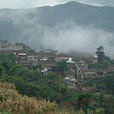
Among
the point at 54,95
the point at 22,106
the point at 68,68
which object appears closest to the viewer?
the point at 22,106

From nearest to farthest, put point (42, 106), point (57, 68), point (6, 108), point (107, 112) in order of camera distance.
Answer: point (6, 108) → point (42, 106) → point (107, 112) → point (57, 68)

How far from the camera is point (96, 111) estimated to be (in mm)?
22125

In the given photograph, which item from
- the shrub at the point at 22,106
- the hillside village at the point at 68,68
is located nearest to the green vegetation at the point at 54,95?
the shrub at the point at 22,106

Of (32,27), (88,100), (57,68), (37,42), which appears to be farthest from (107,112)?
(32,27)

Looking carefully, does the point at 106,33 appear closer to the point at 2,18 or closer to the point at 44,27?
the point at 44,27

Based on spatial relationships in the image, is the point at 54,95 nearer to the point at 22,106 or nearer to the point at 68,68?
the point at 22,106

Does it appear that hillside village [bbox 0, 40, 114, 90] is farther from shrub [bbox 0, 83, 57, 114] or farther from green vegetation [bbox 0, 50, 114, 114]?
shrub [bbox 0, 83, 57, 114]

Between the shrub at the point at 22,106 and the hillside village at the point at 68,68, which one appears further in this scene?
the hillside village at the point at 68,68

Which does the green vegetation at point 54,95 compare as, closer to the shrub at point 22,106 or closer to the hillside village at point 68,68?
the shrub at point 22,106

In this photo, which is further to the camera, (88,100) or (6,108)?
(88,100)

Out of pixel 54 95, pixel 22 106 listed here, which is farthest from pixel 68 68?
pixel 22 106

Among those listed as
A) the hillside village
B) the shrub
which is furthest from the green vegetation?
the hillside village

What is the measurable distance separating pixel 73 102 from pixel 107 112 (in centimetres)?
194

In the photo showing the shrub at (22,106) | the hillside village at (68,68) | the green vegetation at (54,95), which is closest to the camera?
the shrub at (22,106)
